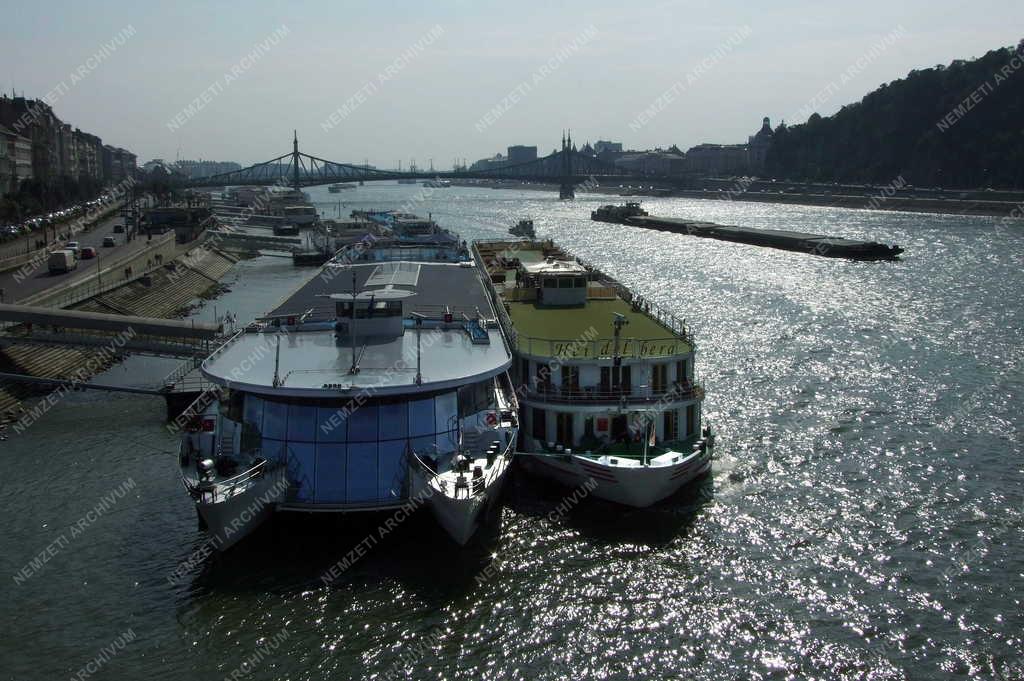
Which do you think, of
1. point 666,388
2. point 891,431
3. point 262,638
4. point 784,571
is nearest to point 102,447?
point 262,638

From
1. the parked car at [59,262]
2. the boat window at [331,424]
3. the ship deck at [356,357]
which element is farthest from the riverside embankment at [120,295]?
the boat window at [331,424]

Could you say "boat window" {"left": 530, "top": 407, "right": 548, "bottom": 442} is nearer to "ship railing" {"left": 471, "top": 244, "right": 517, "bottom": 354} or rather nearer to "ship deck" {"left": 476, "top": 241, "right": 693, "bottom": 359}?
"ship deck" {"left": 476, "top": 241, "right": 693, "bottom": 359}

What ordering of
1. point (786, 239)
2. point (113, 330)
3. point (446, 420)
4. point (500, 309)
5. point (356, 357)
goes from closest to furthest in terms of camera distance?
point (446, 420), point (356, 357), point (500, 309), point (113, 330), point (786, 239)

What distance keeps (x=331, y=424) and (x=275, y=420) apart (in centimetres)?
142

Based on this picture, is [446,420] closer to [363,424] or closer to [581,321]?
[363,424]

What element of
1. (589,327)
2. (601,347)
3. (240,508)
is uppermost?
(589,327)

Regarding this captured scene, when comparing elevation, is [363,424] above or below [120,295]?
above

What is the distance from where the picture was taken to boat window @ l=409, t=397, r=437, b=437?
20906mm

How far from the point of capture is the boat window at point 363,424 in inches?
809

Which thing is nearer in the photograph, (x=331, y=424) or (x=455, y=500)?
(x=455, y=500)

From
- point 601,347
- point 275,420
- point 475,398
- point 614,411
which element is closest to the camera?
point 275,420

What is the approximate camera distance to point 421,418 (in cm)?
2103

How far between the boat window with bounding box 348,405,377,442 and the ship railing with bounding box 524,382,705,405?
530 cm

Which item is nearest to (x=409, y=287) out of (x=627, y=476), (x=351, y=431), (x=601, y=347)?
(x=601, y=347)
